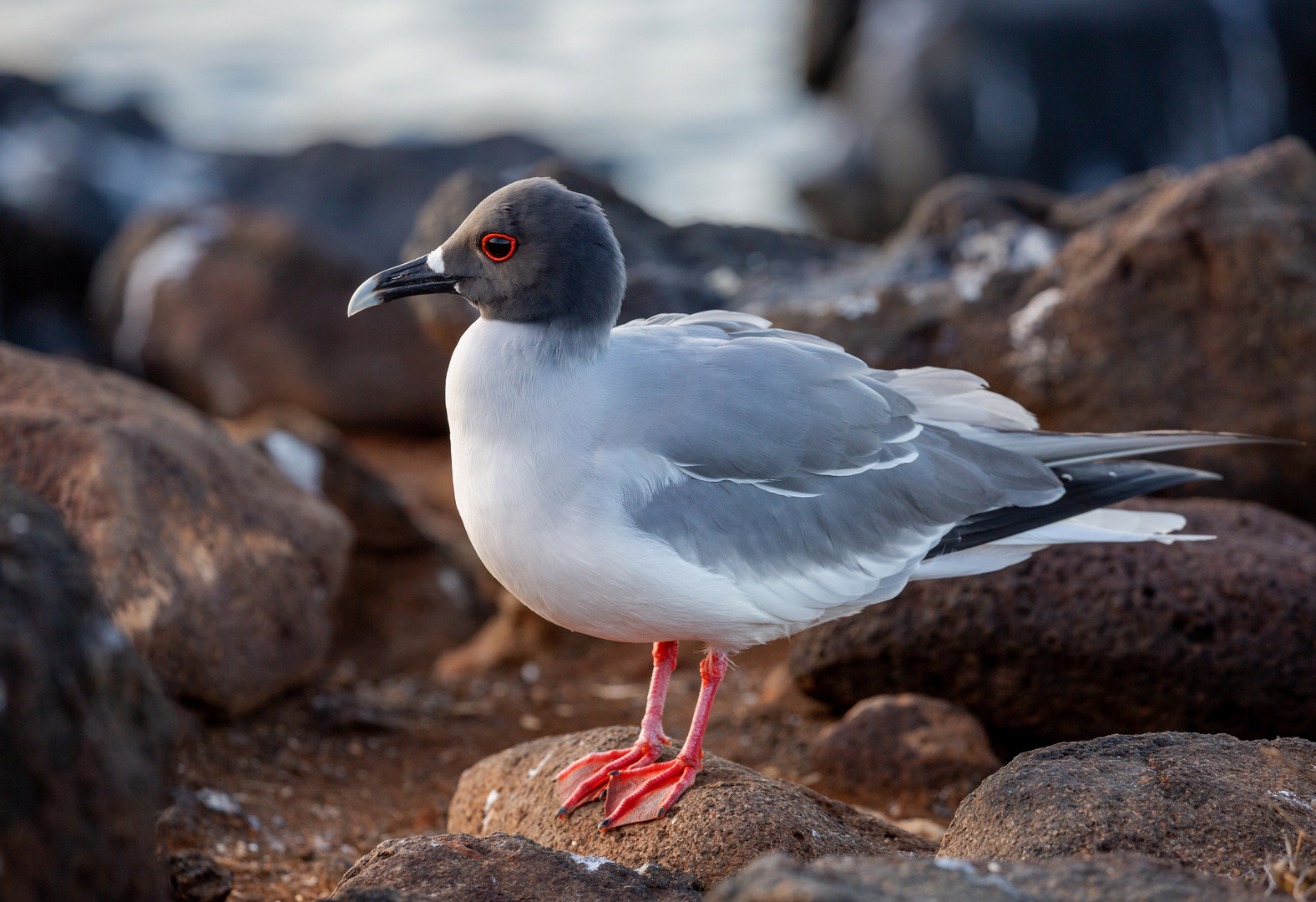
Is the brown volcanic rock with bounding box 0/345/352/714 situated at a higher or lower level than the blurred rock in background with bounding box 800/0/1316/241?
lower

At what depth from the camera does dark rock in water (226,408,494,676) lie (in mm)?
6938

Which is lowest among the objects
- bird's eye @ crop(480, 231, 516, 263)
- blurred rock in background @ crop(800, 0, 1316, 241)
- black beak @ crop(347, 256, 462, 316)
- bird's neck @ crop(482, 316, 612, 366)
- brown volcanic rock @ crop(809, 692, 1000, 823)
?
brown volcanic rock @ crop(809, 692, 1000, 823)

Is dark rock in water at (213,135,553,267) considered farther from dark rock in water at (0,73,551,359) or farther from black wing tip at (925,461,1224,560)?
black wing tip at (925,461,1224,560)

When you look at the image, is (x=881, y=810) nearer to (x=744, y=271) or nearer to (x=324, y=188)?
(x=744, y=271)

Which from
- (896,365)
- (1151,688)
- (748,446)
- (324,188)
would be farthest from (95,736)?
(324,188)

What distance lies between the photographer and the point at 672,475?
3.48m

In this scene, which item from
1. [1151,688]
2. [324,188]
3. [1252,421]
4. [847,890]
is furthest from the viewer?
[324,188]

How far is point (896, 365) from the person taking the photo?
5789 mm

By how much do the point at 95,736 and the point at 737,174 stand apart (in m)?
16.5

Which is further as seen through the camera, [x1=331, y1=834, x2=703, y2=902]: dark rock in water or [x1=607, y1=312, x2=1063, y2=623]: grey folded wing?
[x1=607, y1=312, x2=1063, y2=623]: grey folded wing

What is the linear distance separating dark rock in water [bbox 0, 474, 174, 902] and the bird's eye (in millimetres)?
1683

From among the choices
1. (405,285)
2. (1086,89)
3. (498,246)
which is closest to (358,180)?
(1086,89)

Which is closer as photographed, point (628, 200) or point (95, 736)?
point (95, 736)

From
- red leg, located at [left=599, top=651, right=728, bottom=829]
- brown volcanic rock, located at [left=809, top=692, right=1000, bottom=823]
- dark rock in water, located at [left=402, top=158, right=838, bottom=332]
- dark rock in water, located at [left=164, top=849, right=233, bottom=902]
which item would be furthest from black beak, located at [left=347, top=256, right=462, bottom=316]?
brown volcanic rock, located at [left=809, top=692, right=1000, bottom=823]
